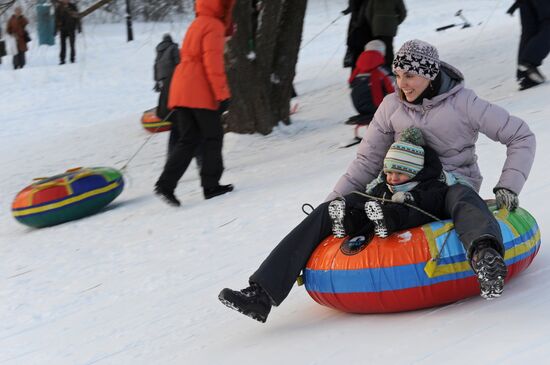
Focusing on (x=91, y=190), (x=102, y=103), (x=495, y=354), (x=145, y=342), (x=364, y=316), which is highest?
(x=495, y=354)

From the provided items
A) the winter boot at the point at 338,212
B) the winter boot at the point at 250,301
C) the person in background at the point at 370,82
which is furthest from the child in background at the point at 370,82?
the winter boot at the point at 250,301

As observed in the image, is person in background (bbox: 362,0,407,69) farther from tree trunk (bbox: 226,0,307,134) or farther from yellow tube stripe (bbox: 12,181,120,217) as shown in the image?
yellow tube stripe (bbox: 12,181,120,217)

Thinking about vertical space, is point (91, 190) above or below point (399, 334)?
below

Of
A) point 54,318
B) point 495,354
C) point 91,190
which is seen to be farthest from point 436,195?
point 91,190

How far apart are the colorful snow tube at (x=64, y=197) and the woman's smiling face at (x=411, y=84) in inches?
157

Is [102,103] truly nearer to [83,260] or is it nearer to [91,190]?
[91,190]

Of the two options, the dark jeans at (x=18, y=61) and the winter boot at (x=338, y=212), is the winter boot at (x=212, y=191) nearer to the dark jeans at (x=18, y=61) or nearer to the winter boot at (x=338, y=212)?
the winter boot at (x=338, y=212)

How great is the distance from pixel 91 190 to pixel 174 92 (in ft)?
3.77

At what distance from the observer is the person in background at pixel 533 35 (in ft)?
28.6

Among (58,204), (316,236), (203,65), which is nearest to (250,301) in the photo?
(316,236)

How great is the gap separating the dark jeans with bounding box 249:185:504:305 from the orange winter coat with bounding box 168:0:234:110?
3.11 meters

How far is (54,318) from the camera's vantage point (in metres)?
4.97

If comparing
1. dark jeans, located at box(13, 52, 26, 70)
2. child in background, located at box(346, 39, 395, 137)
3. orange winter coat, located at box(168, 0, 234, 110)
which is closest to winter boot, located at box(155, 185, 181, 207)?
orange winter coat, located at box(168, 0, 234, 110)

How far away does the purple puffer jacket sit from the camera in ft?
12.8
